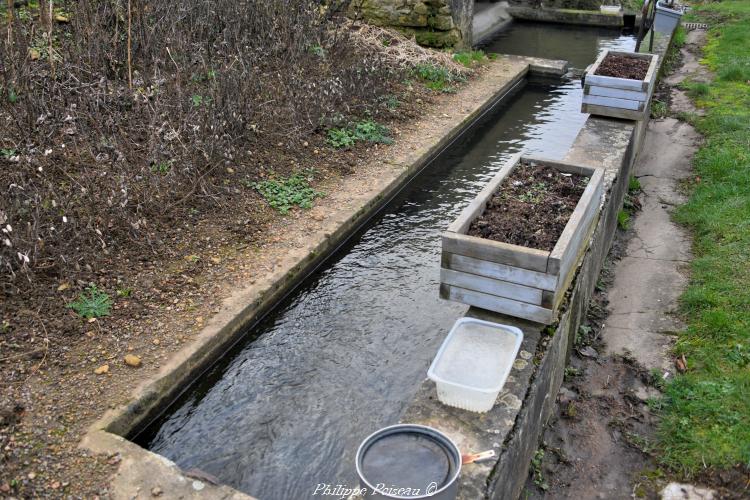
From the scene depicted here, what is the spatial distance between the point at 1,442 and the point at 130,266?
172 cm

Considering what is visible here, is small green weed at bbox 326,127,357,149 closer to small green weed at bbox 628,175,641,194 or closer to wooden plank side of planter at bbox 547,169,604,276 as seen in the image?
small green weed at bbox 628,175,641,194

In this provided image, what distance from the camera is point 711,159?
692cm

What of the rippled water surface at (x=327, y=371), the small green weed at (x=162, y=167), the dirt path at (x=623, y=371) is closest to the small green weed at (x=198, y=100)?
the small green weed at (x=162, y=167)

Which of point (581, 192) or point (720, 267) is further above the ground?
point (581, 192)

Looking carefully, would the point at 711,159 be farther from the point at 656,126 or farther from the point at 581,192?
the point at 581,192

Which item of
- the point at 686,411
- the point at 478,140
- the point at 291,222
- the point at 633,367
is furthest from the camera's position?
the point at 478,140

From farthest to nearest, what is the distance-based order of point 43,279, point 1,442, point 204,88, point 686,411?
point 204,88, point 43,279, point 686,411, point 1,442

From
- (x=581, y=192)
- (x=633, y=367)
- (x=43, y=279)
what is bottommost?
(x=633, y=367)

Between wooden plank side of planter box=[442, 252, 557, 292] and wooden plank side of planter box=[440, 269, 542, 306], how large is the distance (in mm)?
25

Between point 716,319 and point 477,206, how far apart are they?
72.1 inches

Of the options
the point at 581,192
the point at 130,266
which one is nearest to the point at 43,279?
the point at 130,266

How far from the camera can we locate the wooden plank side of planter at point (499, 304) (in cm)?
358

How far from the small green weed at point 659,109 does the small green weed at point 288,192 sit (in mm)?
5060

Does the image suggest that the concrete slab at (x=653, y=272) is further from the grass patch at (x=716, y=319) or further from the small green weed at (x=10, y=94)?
the small green weed at (x=10, y=94)
